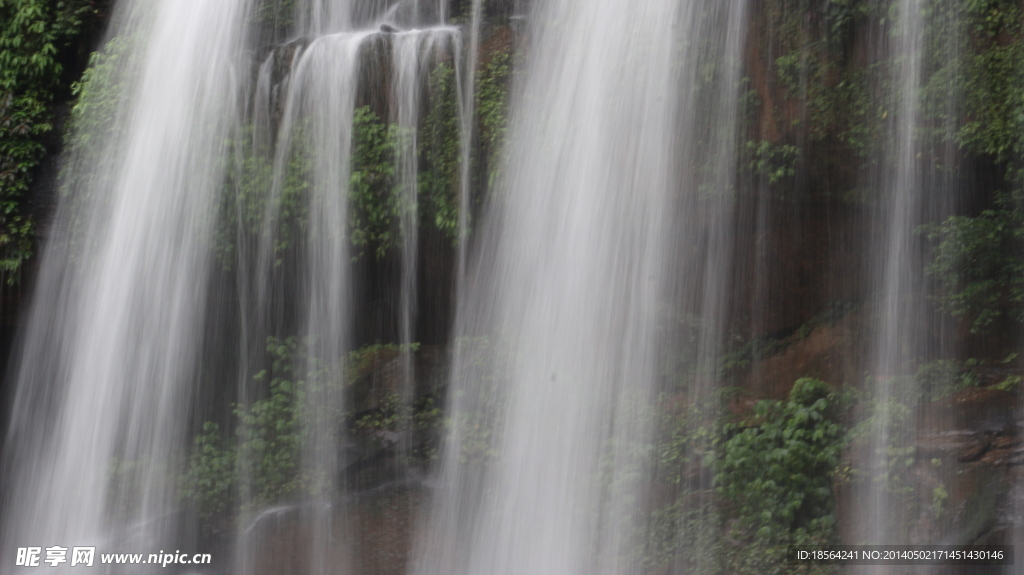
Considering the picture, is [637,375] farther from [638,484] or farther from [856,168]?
[856,168]

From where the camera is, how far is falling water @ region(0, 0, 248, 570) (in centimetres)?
651

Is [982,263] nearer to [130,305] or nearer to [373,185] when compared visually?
[373,185]

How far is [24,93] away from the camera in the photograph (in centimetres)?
768

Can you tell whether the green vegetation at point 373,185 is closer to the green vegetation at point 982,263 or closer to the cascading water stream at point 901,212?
the cascading water stream at point 901,212

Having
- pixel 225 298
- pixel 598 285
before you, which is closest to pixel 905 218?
pixel 598 285

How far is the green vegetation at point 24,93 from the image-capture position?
7.41m

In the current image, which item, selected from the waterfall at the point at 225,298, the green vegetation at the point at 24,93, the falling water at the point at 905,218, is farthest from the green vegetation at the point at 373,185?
the falling water at the point at 905,218

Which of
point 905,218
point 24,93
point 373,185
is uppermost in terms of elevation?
point 24,93

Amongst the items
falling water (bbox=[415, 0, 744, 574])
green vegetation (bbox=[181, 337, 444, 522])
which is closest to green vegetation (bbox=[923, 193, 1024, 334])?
falling water (bbox=[415, 0, 744, 574])

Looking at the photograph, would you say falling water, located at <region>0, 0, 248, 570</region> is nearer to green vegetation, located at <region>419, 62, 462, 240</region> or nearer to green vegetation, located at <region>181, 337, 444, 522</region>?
green vegetation, located at <region>181, 337, 444, 522</region>

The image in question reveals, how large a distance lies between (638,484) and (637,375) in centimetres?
72

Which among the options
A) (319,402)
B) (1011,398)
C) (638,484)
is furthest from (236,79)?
(1011,398)

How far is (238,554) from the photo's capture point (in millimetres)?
6434

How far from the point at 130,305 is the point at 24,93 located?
2615 mm
